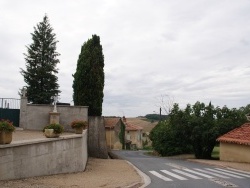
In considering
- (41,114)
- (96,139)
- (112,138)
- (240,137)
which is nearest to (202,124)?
(240,137)

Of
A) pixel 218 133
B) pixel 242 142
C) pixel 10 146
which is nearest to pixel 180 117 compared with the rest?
pixel 218 133

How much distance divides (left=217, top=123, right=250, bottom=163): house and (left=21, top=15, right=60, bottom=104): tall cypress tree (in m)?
21.1

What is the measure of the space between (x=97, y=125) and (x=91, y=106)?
6.57 feet

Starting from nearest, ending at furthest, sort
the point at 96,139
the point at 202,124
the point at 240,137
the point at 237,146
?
1. the point at 96,139
2. the point at 237,146
3. the point at 240,137
4. the point at 202,124

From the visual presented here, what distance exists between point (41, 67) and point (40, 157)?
2990 cm

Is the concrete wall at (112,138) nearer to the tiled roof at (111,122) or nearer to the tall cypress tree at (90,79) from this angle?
the tiled roof at (111,122)

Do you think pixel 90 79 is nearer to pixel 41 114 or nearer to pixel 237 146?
pixel 41 114

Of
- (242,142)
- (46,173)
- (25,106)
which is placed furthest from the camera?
(242,142)

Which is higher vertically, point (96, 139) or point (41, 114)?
point (41, 114)

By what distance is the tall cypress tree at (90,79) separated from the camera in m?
31.0

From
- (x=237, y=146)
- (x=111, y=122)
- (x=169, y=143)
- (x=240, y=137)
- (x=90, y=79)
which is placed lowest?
(x=169, y=143)

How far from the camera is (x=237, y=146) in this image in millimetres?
29688

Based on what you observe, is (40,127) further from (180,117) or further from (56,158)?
(180,117)

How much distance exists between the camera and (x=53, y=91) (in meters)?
42.8
